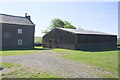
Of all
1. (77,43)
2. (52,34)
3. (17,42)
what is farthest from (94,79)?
(52,34)

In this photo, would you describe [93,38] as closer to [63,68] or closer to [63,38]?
[63,38]

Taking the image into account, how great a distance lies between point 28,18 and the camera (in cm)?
3312

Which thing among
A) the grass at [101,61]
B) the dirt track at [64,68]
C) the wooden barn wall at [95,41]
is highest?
the wooden barn wall at [95,41]

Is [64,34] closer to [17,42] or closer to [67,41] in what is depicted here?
[67,41]

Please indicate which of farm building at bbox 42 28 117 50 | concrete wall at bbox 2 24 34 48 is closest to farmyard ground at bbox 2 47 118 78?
farm building at bbox 42 28 117 50

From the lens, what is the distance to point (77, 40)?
24781 mm

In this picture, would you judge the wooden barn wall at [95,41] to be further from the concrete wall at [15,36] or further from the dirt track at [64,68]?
the dirt track at [64,68]

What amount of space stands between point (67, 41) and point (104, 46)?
39.4 ft

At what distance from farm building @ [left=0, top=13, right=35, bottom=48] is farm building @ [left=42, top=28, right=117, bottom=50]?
5.51 meters

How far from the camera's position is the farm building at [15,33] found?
83.7ft

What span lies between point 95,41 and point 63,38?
8500 millimetres

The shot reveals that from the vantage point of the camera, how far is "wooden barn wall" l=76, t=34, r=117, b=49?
25.6m

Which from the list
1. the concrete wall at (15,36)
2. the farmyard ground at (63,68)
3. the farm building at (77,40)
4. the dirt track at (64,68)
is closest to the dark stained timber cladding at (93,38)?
the farm building at (77,40)

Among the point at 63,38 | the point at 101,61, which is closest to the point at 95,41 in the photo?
the point at 63,38
